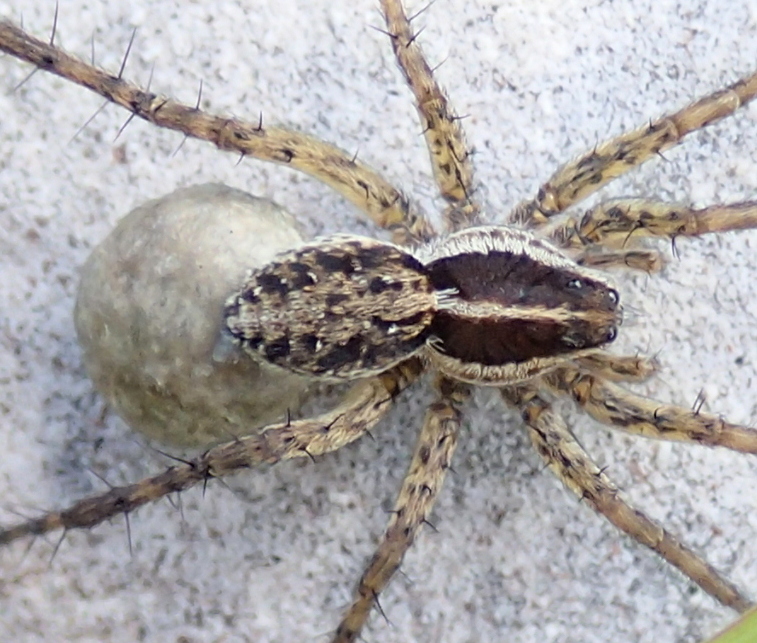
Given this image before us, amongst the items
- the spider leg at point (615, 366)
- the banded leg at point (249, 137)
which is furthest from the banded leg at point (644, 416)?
the banded leg at point (249, 137)

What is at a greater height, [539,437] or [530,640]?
[539,437]

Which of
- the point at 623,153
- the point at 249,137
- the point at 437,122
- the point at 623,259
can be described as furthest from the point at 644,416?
the point at 249,137

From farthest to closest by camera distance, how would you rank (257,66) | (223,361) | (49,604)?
(257,66)
(49,604)
(223,361)

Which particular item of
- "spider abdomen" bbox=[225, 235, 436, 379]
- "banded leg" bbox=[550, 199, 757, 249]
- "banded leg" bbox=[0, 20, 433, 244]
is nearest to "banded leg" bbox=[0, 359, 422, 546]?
"spider abdomen" bbox=[225, 235, 436, 379]

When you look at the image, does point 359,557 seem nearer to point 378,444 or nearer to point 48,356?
point 378,444

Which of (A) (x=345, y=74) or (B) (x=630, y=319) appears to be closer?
(B) (x=630, y=319)

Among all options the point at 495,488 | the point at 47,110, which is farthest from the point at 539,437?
the point at 47,110
